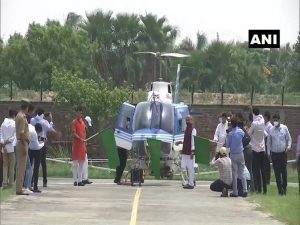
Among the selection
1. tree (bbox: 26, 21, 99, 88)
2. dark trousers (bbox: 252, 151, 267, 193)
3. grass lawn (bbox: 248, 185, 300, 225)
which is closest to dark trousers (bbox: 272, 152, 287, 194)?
dark trousers (bbox: 252, 151, 267, 193)

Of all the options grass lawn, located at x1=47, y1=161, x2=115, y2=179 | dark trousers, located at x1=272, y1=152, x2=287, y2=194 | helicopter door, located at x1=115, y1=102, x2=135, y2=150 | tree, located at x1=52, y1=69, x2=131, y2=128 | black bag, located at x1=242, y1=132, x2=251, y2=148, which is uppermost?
tree, located at x1=52, y1=69, x2=131, y2=128

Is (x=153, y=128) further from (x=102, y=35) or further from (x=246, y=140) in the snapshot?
(x=102, y=35)

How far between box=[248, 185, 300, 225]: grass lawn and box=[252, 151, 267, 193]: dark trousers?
1.03ft

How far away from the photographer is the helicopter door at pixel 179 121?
92.2ft

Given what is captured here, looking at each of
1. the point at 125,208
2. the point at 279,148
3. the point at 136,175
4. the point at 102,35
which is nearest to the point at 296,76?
the point at 102,35

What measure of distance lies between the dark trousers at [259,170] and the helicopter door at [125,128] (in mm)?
5160

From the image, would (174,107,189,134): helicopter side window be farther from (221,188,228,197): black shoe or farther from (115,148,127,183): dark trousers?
(221,188,228,197): black shoe

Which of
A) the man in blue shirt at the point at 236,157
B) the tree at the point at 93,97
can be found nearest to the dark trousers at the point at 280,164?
the man in blue shirt at the point at 236,157

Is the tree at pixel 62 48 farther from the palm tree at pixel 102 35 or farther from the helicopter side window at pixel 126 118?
the helicopter side window at pixel 126 118

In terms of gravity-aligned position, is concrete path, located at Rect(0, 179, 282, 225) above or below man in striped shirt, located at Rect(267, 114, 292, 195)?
below

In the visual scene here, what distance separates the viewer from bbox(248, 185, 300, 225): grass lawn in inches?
640

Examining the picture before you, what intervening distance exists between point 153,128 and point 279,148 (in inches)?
265

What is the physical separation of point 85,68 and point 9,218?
4817cm

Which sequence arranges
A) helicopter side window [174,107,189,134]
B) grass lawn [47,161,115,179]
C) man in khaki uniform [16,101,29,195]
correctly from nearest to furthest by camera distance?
1. man in khaki uniform [16,101,29,195]
2. helicopter side window [174,107,189,134]
3. grass lawn [47,161,115,179]
